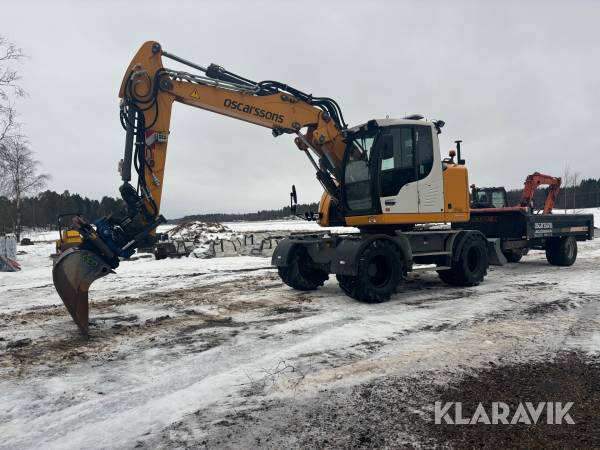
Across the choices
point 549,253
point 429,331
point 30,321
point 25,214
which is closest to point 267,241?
point 549,253

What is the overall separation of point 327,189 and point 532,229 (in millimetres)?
6504

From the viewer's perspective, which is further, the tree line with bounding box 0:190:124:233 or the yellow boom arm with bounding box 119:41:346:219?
the tree line with bounding box 0:190:124:233

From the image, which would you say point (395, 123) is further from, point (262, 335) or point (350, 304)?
point (262, 335)

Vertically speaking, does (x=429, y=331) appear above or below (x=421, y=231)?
below

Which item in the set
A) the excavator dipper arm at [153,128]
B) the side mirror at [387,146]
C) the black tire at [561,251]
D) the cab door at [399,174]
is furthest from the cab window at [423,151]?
the black tire at [561,251]

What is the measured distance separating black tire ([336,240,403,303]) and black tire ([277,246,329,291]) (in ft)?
4.62

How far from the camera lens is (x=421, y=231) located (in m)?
8.95

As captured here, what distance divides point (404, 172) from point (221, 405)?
19.6 ft

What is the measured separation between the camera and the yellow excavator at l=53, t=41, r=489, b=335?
6.85 meters

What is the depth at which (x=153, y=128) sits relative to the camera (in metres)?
7.23

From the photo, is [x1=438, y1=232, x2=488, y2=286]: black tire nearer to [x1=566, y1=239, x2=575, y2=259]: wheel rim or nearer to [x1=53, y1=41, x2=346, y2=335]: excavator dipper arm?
[x1=53, y1=41, x2=346, y2=335]: excavator dipper arm

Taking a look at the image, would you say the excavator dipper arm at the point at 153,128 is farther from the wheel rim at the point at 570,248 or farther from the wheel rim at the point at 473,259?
the wheel rim at the point at 570,248

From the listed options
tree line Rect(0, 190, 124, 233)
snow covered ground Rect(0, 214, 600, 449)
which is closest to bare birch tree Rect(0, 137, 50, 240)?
tree line Rect(0, 190, 124, 233)

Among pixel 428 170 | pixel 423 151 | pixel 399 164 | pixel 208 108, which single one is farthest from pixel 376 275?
pixel 208 108
